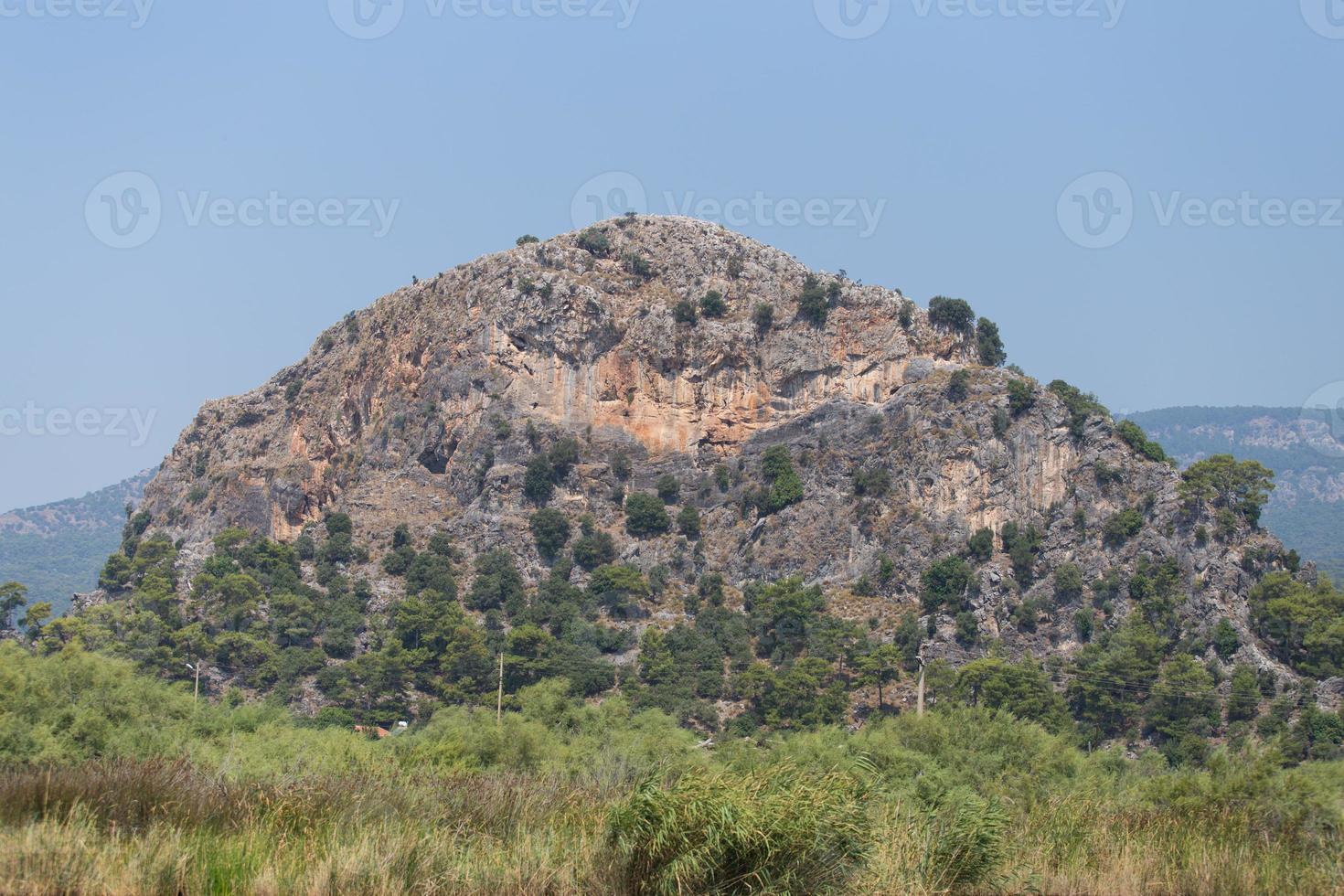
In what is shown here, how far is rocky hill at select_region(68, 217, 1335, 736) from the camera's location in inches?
3511

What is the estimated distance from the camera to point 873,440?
105m

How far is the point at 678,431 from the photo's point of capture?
112 metres

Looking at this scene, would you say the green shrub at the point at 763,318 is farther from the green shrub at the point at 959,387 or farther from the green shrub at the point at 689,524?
the green shrub at the point at 689,524

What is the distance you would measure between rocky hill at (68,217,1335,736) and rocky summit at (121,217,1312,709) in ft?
0.71

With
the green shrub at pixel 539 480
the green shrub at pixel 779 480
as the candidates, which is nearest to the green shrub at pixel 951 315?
the green shrub at pixel 779 480

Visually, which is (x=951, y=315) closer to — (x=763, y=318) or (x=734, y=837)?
(x=763, y=318)

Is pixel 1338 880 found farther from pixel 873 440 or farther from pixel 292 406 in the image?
pixel 292 406

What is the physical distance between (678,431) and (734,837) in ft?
295

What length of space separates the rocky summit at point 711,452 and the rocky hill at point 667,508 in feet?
0.71

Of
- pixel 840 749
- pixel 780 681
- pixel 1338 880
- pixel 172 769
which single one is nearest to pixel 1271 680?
pixel 780 681

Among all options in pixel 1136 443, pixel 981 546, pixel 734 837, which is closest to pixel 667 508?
pixel 981 546

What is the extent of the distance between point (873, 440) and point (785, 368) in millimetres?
10259

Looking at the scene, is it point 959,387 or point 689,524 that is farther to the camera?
point 689,524

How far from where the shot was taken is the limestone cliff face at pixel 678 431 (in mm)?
98125
